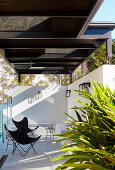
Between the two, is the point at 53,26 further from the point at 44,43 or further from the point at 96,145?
the point at 96,145

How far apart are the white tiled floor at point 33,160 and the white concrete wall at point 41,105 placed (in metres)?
3.66

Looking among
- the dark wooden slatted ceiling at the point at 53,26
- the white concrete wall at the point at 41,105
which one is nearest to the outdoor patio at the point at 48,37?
the dark wooden slatted ceiling at the point at 53,26

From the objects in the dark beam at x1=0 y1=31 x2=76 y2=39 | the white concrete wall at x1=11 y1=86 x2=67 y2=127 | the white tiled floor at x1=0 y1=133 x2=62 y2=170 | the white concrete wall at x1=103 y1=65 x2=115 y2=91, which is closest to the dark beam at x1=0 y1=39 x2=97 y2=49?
the dark beam at x1=0 y1=31 x2=76 y2=39

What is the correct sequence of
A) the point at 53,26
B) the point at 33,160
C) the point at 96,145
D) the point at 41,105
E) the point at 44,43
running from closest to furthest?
the point at 96,145
the point at 53,26
the point at 44,43
the point at 33,160
the point at 41,105

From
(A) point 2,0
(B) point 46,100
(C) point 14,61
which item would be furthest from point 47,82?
(A) point 2,0

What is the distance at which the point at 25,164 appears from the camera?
5.19 m

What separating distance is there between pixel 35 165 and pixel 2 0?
3595 millimetres

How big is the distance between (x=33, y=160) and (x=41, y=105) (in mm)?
5446

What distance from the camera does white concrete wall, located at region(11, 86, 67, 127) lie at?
10805 mm

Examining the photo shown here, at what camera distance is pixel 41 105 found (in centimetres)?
1093

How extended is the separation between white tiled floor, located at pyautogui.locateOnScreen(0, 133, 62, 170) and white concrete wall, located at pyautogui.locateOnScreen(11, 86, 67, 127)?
366cm

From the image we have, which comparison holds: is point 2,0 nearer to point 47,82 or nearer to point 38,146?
point 38,146

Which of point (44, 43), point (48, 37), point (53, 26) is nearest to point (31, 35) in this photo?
point (48, 37)

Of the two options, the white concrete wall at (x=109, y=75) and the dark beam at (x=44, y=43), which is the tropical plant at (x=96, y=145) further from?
the dark beam at (x=44, y=43)
